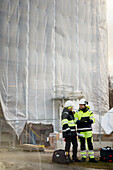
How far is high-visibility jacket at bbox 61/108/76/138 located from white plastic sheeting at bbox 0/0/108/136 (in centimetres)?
1005

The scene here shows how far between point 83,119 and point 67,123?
530 mm

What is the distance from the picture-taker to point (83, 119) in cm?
861

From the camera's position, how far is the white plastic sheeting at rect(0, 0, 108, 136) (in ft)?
66.4

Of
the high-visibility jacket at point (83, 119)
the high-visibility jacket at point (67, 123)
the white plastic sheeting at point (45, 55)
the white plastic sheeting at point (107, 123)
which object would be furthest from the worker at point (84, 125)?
the white plastic sheeting at point (45, 55)

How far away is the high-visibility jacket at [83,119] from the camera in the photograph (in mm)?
8570

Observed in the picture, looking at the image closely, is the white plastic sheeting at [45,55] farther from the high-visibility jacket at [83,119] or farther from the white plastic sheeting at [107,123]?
the high-visibility jacket at [83,119]

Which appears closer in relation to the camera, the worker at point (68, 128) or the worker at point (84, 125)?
the worker at point (68, 128)

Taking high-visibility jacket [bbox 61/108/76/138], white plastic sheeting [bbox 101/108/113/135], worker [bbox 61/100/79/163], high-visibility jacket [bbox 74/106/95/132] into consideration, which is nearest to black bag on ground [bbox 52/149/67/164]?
worker [bbox 61/100/79/163]

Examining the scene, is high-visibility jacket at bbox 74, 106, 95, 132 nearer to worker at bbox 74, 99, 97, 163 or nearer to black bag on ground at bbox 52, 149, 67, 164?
worker at bbox 74, 99, 97, 163

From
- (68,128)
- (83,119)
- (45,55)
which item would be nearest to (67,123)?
(68,128)

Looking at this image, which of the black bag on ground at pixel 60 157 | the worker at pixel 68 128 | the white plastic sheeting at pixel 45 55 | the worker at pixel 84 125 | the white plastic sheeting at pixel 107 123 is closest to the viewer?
the black bag on ground at pixel 60 157

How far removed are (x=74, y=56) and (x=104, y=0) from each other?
811 centimetres

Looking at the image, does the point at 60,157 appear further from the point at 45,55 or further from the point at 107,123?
the point at 45,55

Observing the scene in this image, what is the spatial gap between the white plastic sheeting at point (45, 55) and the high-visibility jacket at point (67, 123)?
10.0 metres
